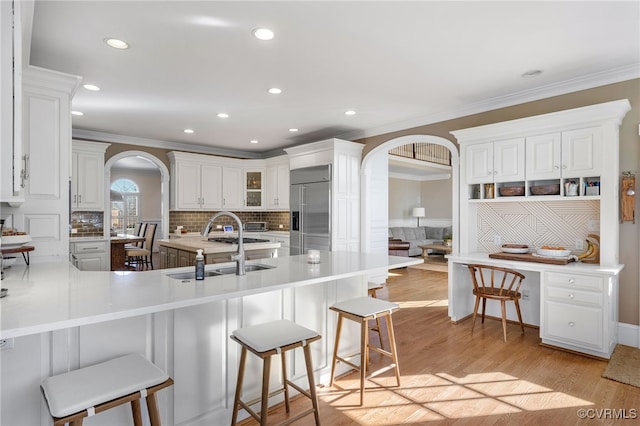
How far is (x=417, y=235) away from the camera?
10.5 metres

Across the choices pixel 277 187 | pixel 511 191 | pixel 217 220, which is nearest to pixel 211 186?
pixel 217 220

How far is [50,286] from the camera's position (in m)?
1.84

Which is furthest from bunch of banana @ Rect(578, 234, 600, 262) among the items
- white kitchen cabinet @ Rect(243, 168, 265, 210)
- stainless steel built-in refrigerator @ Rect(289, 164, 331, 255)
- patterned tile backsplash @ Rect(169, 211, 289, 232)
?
white kitchen cabinet @ Rect(243, 168, 265, 210)

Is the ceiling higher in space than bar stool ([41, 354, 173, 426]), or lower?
higher

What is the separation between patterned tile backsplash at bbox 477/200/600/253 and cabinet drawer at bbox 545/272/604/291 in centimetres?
67

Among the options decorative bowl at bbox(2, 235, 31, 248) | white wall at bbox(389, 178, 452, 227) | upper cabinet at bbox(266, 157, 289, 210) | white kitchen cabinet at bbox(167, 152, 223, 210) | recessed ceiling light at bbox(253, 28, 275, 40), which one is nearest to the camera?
decorative bowl at bbox(2, 235, 31, 248)

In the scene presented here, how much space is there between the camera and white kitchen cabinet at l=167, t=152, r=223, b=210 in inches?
261

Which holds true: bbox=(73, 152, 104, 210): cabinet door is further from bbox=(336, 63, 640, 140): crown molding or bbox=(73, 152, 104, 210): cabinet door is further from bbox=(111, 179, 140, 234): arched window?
bbox=(111, 179, 140, 234): arched window

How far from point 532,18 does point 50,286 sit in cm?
346

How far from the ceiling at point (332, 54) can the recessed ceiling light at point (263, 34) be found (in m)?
0.06

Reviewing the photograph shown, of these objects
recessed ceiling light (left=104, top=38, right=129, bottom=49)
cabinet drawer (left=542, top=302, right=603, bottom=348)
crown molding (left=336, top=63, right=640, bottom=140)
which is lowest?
cabinet drawer (left=542, top=302, right=603, bottom=348)

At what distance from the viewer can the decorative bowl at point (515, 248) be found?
3855 mm

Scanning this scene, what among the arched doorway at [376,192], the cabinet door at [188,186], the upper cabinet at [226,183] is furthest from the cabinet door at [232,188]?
the arched doorway at [376,192]

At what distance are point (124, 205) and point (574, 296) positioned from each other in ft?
39.6
